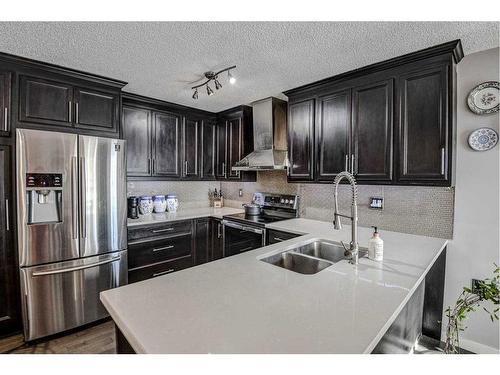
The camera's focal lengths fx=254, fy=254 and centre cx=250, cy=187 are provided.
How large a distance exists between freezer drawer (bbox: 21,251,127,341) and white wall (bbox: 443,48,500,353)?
9.85 ft

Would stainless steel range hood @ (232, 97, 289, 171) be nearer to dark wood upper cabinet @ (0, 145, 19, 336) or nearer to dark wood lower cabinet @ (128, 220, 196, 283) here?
dark wood lower cabinet @ (128, 220, 196, 283)

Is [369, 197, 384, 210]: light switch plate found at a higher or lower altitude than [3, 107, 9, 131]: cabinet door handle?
lower

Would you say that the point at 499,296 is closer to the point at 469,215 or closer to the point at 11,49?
the point at 469,215

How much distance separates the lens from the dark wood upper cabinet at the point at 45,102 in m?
2.08

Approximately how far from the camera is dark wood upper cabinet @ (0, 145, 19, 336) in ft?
6.73

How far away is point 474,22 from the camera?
150cm

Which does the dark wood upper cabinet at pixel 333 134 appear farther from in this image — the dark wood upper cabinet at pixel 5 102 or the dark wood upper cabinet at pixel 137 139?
the dark wood upper cabinet at pixel 5 102

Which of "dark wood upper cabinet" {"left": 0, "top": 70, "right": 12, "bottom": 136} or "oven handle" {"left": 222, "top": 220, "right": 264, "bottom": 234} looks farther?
"oven handle" {"left": 222, "top": 220, "right": 264, "bottom": 234}

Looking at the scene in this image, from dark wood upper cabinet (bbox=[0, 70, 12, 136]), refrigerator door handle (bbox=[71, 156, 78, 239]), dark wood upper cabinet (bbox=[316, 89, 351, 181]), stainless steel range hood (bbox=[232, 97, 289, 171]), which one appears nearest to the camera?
dark wood upper cabinet (bbox=[0, 70, 12, 136])

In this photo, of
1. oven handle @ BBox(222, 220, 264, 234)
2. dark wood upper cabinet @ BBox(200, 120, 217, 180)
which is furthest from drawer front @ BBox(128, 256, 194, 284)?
dark wood upper cabinet @ BBox(200, 120, 217, 180)

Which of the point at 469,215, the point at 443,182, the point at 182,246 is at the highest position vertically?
the point at 443,182

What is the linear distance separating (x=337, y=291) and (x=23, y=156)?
2.44 metres

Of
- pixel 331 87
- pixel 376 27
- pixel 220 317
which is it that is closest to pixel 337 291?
pixel 220 317

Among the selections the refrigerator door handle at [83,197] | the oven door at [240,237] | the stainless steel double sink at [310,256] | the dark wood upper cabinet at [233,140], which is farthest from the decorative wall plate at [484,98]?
the refrigerator door handle at [83,197]
